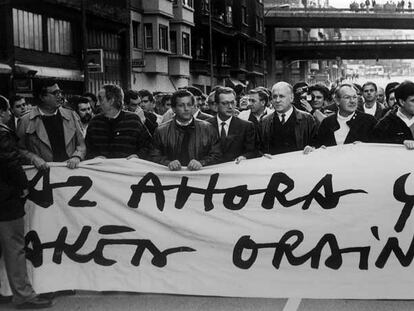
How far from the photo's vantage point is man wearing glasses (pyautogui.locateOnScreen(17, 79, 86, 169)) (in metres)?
7.07

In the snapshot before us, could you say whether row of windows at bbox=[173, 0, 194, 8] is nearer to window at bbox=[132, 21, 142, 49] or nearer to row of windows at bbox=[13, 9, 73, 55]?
window at bbox=[132, 21, 142, 49]

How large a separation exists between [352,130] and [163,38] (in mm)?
33086

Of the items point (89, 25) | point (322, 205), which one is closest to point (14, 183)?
point (322, 205)

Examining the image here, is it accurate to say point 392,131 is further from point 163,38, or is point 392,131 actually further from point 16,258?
point 163,38

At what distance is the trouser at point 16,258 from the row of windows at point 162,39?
31859 millimetres

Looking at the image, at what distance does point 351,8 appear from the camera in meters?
87.4

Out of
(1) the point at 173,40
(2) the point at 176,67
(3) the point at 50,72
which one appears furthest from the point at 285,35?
(3) the point at 50,72

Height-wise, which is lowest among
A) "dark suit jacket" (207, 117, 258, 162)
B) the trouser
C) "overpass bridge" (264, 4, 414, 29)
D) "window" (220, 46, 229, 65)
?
the trouser

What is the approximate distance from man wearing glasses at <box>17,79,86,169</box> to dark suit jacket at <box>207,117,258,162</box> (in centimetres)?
140

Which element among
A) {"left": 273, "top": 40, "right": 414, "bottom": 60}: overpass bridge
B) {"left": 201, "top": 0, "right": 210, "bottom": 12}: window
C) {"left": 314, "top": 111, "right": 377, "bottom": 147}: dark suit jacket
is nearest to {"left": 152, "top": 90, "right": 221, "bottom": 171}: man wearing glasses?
{"left": 314, "top": 111, "right": 377, "bottom": 147}: dark suit jacket

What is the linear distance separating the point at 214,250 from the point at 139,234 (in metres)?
0.65

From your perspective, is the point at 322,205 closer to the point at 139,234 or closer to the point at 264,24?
the point at 139,234

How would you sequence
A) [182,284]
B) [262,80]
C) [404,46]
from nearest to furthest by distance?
[182,284] < [262,80] < [404,46]

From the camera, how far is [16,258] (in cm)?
614
